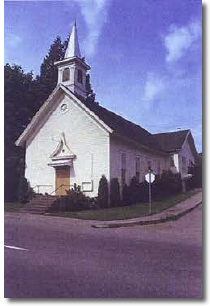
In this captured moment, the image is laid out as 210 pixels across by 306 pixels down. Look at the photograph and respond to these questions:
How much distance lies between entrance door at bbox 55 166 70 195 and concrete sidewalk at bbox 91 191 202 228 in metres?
1.10

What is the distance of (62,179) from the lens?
6203 millimetres

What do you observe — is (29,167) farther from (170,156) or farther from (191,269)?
(191,269)

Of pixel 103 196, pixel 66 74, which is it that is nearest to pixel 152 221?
pixel 103 196

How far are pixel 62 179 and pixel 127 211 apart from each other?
1.77 meters

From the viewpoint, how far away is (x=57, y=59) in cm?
470

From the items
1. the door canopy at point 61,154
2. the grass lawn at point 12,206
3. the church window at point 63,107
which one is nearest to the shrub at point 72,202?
the door canopy at point 61,154

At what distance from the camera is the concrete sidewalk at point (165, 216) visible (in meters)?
3.42

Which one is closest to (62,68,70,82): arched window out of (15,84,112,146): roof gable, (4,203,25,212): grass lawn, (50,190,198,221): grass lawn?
(15,84,112,146): roof gable

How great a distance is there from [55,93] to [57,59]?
1.03 metres

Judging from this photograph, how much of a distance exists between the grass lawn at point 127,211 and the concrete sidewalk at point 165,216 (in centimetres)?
6

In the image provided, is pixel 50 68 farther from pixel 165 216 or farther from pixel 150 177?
pixel 165 216

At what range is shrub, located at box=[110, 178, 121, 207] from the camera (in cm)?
604

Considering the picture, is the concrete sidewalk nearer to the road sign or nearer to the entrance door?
the road sign
